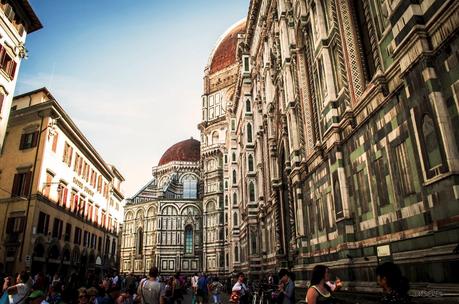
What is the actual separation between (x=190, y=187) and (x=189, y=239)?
11.6 meters

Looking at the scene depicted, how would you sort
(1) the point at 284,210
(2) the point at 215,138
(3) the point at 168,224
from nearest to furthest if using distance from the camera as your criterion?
1. (1) the point at 284,210
2. (3) the point at 168,224
3. (2) the point at 215,138

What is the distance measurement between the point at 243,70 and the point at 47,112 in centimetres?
1896

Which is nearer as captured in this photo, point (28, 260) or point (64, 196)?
point (28, 260)

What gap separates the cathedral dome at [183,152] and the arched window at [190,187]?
4.53 meters

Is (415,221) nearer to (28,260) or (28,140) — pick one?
(28,260)

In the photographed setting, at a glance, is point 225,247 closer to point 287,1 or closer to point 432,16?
point 287,1

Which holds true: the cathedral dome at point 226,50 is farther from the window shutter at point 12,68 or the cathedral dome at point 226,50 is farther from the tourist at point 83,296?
the tourist at point 83,296

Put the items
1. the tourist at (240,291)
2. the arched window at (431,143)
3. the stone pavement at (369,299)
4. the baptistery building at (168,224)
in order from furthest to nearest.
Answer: the baptistery building at (168,224) < the tourist at (240,291) < the arched window at (431,143) < the stone pavement at (369,299)

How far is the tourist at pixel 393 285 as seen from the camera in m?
3.32

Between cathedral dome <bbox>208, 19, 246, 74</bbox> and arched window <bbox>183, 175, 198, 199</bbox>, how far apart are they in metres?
22.9

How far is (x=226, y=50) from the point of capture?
2827 inches

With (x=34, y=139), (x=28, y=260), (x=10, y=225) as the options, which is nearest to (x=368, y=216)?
(x=28, y=260)

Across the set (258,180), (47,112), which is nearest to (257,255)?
(258,180)

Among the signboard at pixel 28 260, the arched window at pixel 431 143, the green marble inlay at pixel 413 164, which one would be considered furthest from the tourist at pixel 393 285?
the signboard at pixel 28 260
